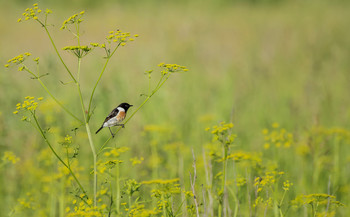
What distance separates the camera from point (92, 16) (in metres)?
19.9

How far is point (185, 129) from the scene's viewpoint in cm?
652

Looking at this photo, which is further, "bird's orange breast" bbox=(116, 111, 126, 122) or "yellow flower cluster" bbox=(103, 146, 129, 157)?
"bird's orange breast" bbox=(116, 111, 126, 122)

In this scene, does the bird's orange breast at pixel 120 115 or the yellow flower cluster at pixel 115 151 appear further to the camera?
the bird's orange breast at pixel 120 115

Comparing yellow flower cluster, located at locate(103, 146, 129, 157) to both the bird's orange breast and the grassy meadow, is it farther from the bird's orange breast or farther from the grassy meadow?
the bird's orange breast

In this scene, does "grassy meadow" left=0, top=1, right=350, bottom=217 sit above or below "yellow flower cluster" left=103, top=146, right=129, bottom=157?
above

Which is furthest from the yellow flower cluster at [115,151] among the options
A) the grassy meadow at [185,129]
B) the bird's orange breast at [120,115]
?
the bird's orange breast at [120,115]

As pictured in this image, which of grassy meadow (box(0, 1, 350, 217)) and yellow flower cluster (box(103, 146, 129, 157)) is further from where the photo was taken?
grassy meadow (box(0, 1, 350, 217))

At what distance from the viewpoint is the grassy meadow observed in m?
2.83

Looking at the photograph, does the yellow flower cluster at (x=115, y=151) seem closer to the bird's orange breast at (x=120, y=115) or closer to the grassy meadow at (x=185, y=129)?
the grassy meadow at (x=185, y=129)

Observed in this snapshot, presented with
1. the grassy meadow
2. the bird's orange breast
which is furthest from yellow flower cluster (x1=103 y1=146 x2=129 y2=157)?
the bird's orange breast

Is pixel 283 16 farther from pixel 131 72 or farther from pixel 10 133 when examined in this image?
pixel 10 133

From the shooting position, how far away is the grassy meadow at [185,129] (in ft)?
9.29

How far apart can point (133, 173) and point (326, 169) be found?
242 cm

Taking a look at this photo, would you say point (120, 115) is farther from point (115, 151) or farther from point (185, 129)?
point (185, 129)
